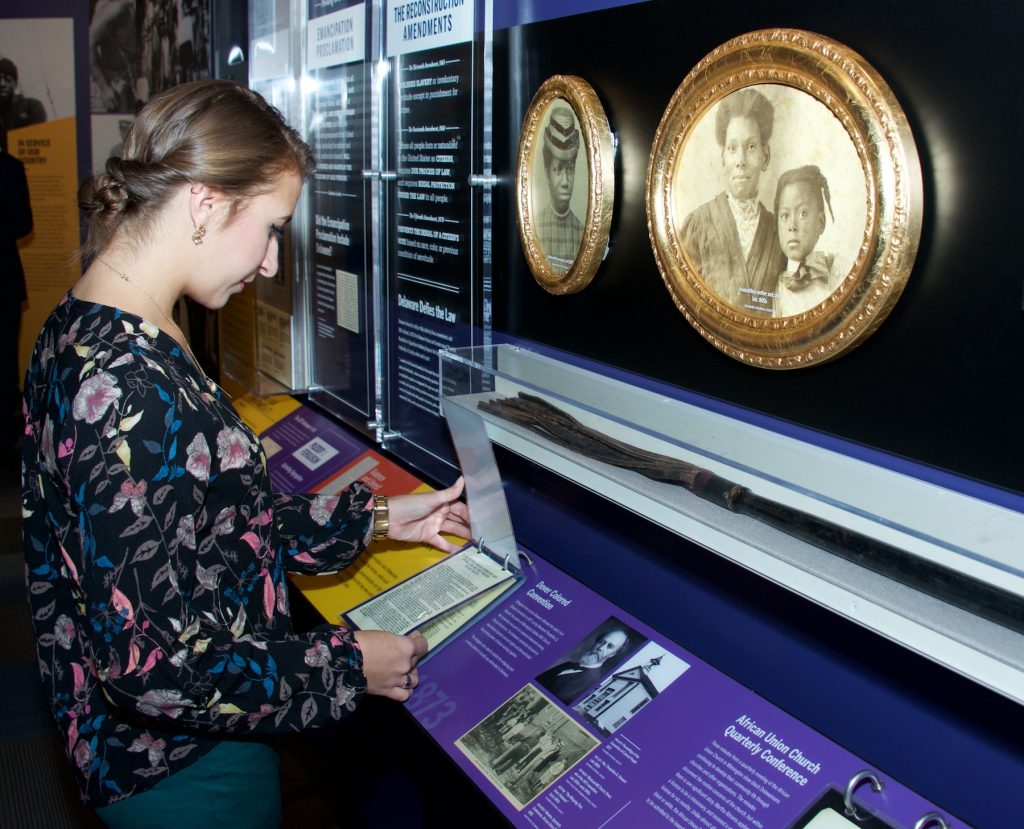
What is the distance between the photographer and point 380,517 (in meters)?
→ 2.26

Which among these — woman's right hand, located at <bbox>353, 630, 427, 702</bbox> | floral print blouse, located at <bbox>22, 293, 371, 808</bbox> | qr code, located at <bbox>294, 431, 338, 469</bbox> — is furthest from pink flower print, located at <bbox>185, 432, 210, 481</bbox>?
qr code, located at <bbox>294, 431, 338, 469</bbox>

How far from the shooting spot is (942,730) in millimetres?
1475

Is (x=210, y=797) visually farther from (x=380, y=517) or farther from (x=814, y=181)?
(x=814, y=181)

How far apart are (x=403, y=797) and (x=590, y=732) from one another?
47.1 inches

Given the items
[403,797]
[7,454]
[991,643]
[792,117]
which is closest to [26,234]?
[7,454]

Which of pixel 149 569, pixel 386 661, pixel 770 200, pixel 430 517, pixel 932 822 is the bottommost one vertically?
pixel 932 822


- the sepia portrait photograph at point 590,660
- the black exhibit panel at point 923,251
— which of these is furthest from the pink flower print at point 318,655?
the black exhibit panel at point 923,251

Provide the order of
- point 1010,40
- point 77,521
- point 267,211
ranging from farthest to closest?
point 267,211 < point 77,521 < point 1010,40

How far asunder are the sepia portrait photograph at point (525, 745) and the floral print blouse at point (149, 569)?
11.2 inches

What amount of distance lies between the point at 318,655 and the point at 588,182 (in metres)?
1.16

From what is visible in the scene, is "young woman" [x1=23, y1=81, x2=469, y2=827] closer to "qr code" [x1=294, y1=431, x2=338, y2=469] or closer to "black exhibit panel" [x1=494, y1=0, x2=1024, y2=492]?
"black exhibit panel" [x1=494, y1=0, x2=1024, y2=492]

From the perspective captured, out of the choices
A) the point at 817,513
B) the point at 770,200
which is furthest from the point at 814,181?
the point at 817,513

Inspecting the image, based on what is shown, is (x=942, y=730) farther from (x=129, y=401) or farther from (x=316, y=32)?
(x=316, y=32)

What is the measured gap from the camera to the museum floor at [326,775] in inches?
99.9
